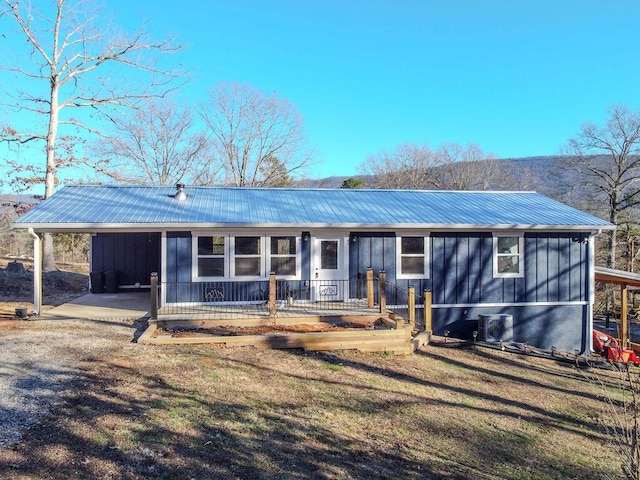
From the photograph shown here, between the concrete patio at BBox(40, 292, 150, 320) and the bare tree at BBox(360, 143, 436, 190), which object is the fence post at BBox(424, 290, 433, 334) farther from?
the bare tree at BBox(360, 143, 436, 190)

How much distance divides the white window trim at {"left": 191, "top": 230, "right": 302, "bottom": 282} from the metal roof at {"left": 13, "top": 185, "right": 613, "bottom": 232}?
1.47 feet

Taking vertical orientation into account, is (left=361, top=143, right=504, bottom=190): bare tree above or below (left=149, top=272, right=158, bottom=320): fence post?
above

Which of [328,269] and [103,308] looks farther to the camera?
[328,269]

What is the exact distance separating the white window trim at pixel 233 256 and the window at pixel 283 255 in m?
0.08

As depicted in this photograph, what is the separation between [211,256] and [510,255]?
316 inches

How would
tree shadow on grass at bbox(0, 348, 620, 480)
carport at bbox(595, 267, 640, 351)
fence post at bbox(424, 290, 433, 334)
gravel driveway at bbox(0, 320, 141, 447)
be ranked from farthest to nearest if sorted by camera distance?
carport at bbox(595, 267, 640, 351) → fence post at bbox(424, 290, 433, 334) → gravel driveway at bbox(0, 320, 141, 447) → tree shadow on grass at bbox(0, 348, 620, 480)

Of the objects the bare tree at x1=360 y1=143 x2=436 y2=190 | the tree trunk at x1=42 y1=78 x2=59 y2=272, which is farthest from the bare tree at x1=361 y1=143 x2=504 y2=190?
the tree trunk at x1=42 y1=78 x2=59 y2=272

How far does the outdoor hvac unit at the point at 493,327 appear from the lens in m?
11.1

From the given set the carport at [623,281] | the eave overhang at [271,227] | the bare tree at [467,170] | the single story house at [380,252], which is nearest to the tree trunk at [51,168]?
the single story house at [380,252]

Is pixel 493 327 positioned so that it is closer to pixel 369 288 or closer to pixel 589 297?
pixel 589 297

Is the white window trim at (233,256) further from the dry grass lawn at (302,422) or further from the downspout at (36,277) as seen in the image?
the downspout at (36,277)

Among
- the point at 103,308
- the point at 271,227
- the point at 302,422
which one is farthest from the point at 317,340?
the point at 103,308

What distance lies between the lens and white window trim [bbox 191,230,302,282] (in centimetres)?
1062

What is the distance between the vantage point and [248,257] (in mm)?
10953
